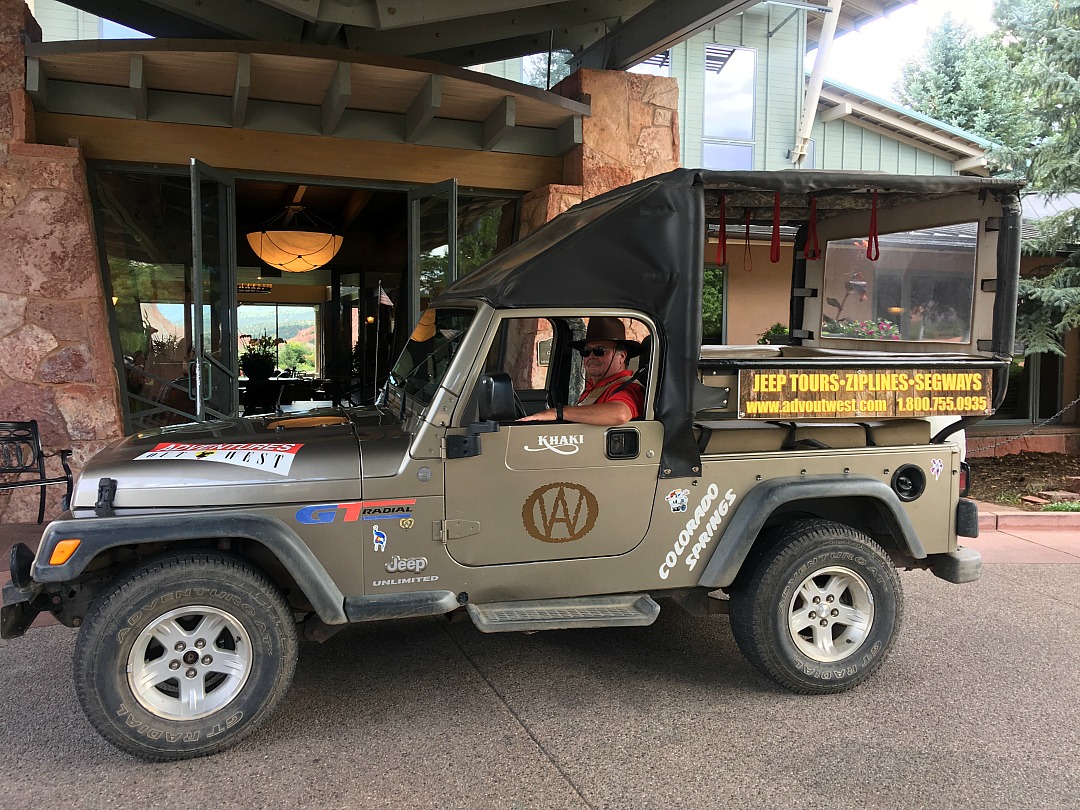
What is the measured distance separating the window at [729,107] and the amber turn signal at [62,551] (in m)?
13.5

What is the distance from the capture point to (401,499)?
11.6 feet

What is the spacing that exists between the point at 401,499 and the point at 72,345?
4601 millimetres

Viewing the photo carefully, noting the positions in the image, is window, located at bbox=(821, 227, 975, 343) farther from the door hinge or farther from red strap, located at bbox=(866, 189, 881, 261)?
the door hinge

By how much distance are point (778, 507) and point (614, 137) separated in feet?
16.8

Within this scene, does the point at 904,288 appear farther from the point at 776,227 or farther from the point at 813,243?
the point at 776,227

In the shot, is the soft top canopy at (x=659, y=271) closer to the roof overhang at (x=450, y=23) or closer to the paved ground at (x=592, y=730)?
the paved ground at (x=592, y=730)

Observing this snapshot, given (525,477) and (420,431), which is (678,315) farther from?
(420,431)

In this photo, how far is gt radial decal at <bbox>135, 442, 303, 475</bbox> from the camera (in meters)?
3.47

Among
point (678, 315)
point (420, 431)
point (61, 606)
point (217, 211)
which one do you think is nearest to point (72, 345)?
point (217, 211)

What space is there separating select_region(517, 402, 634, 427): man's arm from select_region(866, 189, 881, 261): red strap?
180cm

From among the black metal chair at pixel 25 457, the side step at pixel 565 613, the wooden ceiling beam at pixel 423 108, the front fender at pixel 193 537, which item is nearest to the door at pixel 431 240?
the wooden ceiling beam at pixel 423 108

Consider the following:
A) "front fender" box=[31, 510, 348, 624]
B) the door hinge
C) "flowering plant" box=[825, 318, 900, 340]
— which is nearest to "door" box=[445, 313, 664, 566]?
the door hinge

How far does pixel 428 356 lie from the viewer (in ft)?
13.8

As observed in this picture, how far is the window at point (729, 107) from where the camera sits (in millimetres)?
15000
